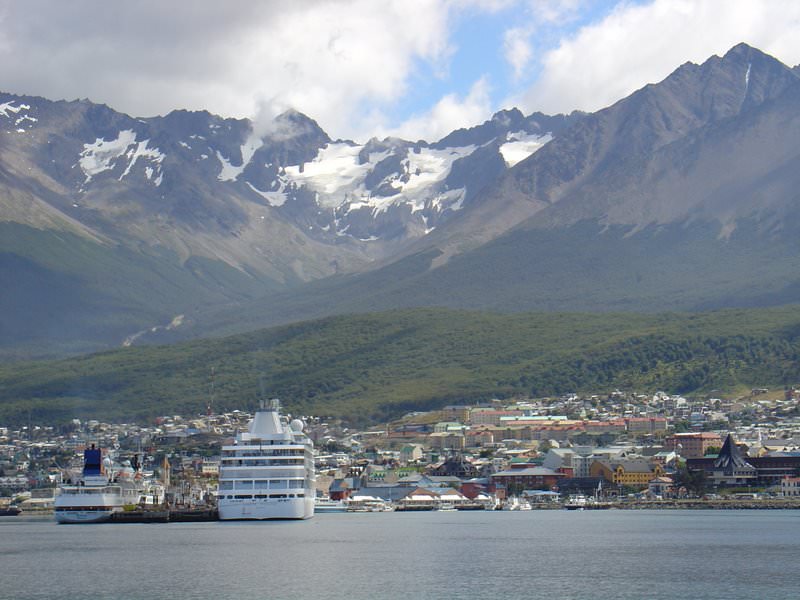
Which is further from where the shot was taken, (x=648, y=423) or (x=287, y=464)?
(x=648, y=423)

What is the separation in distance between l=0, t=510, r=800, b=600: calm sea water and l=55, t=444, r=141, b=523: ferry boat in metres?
→ 7.76

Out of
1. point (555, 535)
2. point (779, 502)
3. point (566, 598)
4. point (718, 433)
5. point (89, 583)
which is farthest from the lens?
point (718, 433)

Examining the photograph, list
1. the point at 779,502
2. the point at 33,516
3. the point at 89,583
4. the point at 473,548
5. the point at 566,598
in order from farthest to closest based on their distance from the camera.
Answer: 1. the point at 33,516
2. the point at 779,502
3. the point at 473,548
4. the point at 89,583
5. the point at 566,598

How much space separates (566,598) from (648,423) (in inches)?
4884

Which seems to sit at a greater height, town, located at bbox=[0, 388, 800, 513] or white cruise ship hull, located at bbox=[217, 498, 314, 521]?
town, located at bbox=[0, 388, 800, 513]

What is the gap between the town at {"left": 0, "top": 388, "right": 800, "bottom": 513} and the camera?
148 metres

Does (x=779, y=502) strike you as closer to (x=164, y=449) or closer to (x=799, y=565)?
(x=799, y=565)

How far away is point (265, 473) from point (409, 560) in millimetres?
28456

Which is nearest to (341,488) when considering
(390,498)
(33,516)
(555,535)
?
(390,498)

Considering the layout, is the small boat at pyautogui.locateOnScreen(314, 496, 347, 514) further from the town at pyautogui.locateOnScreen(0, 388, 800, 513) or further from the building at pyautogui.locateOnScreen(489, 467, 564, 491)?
the building at pyautogui.locateOnScreen(489, 467, 564, 491)

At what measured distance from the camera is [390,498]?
156 meters

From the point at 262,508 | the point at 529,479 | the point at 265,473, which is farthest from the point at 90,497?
the point at 529,479

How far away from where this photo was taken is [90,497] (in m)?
126

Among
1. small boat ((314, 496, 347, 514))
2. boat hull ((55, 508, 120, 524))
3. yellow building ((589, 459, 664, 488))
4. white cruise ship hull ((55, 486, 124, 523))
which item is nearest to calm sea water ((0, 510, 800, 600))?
boat hull ((55, 508, 120, 524))
